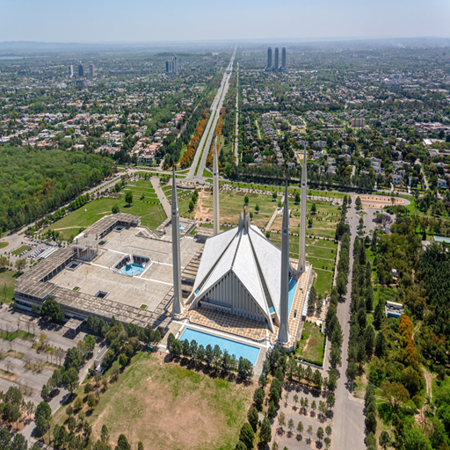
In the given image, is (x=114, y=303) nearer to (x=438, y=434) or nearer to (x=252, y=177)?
(x=438, y=434)

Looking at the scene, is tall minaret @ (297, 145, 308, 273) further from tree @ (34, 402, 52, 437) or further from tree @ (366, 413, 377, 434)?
tree @ (34, 402, 52, 437)

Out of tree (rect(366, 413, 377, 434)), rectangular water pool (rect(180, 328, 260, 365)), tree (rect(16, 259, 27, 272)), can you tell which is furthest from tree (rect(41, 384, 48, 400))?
tree (rect(366, 413, 377, 434))

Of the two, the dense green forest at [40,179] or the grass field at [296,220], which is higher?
the dense green forest at [40,179]

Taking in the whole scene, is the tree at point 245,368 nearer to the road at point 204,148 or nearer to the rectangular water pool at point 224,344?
the rectangular water pool at point 224,344

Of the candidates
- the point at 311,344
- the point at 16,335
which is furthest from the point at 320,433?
the point at 16,335

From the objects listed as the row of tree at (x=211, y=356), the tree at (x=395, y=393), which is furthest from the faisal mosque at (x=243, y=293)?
the tree at (x=395, y=393)

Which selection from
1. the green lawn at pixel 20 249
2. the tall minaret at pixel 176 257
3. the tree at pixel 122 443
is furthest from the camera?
the green lawn at pixel 20 249

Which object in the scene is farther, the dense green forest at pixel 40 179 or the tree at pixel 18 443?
the dense green forest at pixel 40 179
